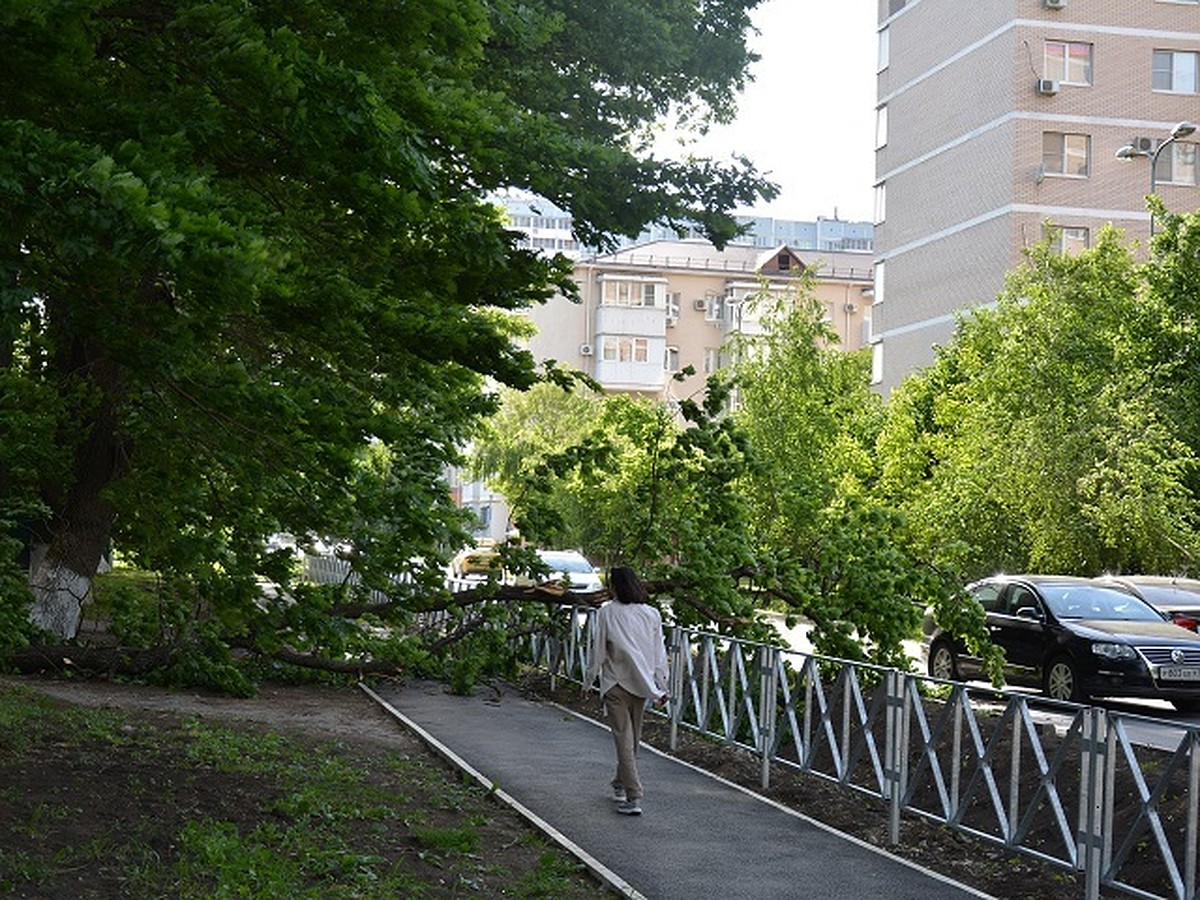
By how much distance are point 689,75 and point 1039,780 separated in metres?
14.2

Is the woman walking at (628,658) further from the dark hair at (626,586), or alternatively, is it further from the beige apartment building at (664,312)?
the beige apartment building at (664,312)

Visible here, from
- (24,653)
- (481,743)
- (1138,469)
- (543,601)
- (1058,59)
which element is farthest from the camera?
(1058,59)

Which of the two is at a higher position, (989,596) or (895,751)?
(989,596)

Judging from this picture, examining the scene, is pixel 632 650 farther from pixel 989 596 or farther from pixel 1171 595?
pixel 1171 595

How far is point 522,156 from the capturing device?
12203mm

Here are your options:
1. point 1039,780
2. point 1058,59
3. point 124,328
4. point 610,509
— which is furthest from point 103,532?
Result: point 1058,59

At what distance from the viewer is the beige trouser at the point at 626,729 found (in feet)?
38.3

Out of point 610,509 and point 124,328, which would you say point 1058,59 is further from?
point 124,328

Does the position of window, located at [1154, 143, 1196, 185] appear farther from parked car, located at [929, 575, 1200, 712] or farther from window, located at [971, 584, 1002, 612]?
window, located at [971, 584, 1002, 612]

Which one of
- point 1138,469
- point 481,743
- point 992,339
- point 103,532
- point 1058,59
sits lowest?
point 481,743

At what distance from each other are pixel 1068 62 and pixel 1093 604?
36.6 meters

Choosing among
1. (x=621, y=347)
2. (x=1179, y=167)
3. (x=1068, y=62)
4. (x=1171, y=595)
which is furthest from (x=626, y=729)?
(x=621, y=347)

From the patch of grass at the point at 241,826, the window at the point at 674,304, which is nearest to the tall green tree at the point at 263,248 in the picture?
the patch of grass at the point at 241,826

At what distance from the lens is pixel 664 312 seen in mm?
101438
